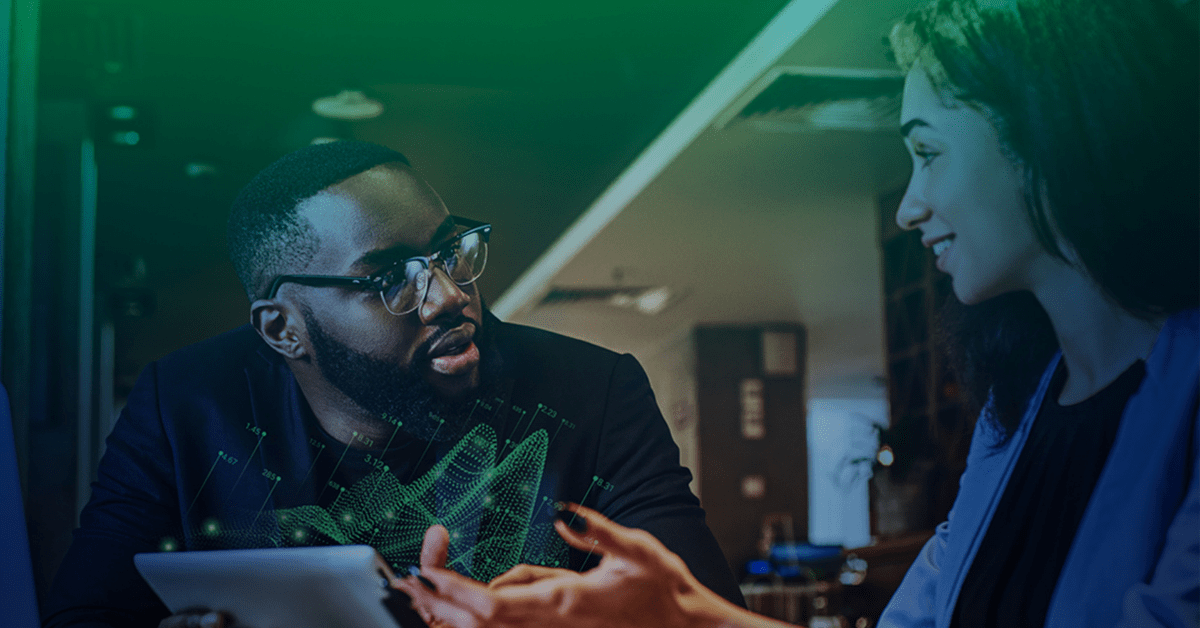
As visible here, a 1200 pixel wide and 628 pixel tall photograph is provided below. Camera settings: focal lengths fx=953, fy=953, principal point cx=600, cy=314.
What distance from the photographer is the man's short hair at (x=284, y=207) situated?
187cm

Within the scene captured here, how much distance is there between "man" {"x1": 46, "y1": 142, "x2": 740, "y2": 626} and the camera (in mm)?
1852

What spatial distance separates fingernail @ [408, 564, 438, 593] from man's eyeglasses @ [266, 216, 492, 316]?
1.62ft

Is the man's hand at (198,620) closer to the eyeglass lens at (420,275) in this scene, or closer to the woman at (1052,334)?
the woman at (1052,334)

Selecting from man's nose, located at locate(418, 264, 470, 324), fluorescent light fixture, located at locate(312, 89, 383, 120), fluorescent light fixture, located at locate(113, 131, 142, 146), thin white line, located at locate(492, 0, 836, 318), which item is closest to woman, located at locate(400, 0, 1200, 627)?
thin white line, located at locate(492, 0, 836, 318)

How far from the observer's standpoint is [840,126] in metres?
2.00

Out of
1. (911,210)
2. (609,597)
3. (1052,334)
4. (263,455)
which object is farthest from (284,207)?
(1052,334)

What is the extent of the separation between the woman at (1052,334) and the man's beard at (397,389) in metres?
0.31

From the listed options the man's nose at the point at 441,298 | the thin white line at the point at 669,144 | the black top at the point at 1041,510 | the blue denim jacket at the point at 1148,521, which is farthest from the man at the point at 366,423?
the blue denim jacket at the point at 1148,521

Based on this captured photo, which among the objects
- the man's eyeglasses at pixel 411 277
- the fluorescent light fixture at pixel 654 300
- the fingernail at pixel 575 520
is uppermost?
the man's eyeglasses at pixel 411 277

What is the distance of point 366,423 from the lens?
189cm

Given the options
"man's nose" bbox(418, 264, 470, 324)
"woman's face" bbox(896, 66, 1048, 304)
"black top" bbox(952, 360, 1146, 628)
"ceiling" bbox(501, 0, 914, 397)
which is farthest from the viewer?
"ceiling" bbox(501, 0, 914, 397)

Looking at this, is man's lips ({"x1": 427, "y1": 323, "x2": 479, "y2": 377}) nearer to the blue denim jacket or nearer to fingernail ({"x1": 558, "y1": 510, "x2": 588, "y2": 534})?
fingernail ({"x1": 558, "y1": 510, "x2": 588, "y2": 534})

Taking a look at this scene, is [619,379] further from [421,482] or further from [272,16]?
[272,16]

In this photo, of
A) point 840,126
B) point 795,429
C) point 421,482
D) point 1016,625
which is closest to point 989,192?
point 840,126
